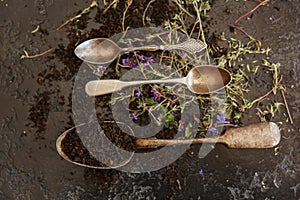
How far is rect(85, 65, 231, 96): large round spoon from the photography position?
3.80ft

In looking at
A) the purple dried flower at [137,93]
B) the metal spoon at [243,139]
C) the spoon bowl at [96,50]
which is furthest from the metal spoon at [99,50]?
the metal spoon at [243,139]

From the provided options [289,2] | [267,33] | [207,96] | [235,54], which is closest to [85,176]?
[207,96]

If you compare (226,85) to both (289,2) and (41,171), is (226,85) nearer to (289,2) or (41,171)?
(289,2)

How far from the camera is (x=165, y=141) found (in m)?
1.18

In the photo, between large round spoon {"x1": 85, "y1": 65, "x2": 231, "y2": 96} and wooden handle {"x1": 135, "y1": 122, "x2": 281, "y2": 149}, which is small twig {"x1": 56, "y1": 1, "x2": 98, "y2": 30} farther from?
wooden handle {"x1": 135, "y1": 122, "x2": 281, "y2": 149}

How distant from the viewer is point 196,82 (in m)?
1.16

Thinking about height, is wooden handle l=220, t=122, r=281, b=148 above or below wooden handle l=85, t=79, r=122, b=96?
below

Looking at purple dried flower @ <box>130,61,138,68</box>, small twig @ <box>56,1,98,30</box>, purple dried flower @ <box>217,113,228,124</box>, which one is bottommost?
purple dried flower @ <box>217,113,228,124</box>

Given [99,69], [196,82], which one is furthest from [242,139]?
[99,69]

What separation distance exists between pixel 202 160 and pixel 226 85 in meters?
0.21

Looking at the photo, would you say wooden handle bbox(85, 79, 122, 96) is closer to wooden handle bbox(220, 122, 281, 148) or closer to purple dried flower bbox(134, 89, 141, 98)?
purple dried flower bbox(134, 89, 141, 98)

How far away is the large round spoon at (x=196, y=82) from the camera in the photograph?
1.16 metres

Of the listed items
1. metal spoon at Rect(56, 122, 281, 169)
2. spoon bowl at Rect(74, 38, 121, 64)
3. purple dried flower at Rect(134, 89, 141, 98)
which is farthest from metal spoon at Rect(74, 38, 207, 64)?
metal spoon at Rect(56, 122, 281, 169)

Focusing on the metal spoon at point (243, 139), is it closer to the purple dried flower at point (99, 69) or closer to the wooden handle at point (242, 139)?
the wooden handle at point (242, 139)
